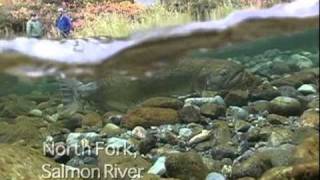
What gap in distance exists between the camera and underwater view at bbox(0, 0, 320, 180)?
9.40 feet

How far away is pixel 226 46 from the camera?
2.90 metres

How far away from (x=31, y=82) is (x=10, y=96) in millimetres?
213

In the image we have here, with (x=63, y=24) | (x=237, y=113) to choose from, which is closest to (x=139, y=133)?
(x=237, y=113)

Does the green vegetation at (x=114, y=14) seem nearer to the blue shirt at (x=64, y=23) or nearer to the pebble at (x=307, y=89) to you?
the blue shirt at (x=64, y=23)

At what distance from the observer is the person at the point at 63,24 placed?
316 centimetres

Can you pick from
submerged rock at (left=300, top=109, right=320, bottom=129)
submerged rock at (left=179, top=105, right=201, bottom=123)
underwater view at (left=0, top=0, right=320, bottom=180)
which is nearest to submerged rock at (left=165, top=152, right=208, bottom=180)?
underwater view at (left=0, top=0, right=320, bottom=180)

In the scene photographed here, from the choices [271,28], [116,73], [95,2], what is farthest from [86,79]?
[271,28]

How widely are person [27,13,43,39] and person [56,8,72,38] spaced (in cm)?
8

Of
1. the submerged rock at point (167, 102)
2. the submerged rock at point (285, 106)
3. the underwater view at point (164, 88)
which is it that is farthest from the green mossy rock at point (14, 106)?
the submerged rock at point (285, 106)

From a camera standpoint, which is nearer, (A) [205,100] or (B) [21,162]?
(A) [205,100]

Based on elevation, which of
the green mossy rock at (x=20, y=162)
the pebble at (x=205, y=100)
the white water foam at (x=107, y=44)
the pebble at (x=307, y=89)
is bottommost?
the green mossy rock at (x=20, y=162)

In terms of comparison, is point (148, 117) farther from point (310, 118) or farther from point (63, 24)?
point (310, 118)

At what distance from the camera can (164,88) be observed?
3.07m

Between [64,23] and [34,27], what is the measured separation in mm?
142
